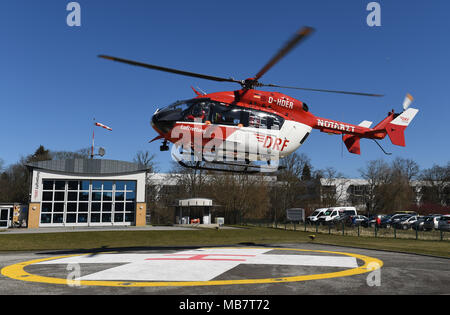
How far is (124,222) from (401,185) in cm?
5729

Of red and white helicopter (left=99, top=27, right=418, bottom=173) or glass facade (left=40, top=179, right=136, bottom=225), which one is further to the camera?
glass facade (left=40, top=179, right=136, bottom=225)

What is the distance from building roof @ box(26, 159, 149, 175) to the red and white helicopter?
27.1 m

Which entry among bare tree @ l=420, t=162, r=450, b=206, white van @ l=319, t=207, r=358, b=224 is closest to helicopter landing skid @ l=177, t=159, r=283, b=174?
white van @ l=319, t=207, r=358, b=224

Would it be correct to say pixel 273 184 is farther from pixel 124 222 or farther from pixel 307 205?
pixel 124 222

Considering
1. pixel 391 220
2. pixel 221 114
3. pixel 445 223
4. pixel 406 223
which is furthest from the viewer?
pixel 391 220

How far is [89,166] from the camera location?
133 feet

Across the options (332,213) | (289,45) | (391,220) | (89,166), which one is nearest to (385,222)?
(391,220)

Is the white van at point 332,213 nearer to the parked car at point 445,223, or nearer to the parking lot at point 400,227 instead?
the parking lot at point 400,227

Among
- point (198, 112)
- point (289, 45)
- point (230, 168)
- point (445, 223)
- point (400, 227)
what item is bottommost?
point (400, 227)

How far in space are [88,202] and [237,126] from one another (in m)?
30.8

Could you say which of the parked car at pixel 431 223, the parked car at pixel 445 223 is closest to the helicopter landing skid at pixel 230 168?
the parked car at pixel 445 223

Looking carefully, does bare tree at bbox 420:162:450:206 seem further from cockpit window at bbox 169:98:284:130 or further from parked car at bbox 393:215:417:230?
cockpit window at bbox 169:98:284:130

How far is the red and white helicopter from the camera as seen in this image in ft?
49.2

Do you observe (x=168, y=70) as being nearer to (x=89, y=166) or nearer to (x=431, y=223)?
(x=89, y=166)
